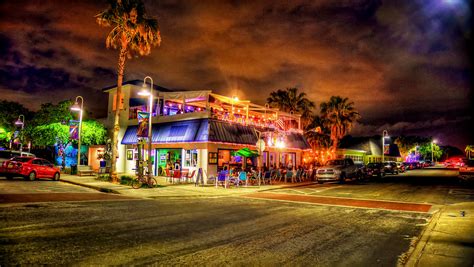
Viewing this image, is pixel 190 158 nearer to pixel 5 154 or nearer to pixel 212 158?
pixel 212 158

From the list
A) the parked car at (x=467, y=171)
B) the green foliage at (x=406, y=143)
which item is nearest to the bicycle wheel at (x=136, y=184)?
the parked car at (x=467, y=171)

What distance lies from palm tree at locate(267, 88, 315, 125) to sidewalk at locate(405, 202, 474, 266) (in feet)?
124

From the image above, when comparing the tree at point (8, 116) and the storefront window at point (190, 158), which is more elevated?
the tree at point (8, 116)

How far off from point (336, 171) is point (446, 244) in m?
20.4

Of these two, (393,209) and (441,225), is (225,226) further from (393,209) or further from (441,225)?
(393,209)


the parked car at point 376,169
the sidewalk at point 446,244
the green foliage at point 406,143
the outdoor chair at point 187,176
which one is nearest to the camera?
the sidewalk at point 446,244

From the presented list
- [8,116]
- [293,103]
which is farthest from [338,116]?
[8,116]

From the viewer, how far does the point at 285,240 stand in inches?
294

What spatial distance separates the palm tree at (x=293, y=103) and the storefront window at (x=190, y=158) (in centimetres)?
2412

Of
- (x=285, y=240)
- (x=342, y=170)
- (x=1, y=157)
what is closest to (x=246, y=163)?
(x=342, y=170)

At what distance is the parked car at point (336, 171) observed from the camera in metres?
26.9

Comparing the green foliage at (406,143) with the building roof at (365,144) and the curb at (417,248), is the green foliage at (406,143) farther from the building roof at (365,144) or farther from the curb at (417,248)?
the curb at (417,248)

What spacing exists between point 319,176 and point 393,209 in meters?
14.2

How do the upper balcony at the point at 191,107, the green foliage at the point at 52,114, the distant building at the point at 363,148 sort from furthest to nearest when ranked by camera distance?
the distant building at the point at 363,148 < the green foliage at the point at 52,114 < the upper balcony at the point at 191,107
